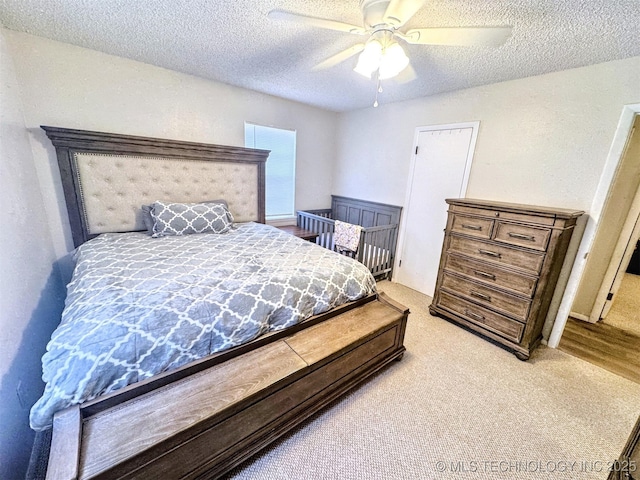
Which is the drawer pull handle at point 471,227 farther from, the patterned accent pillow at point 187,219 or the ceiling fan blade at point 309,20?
the patterned accent pillow at point 187,219

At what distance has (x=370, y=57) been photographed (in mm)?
1442

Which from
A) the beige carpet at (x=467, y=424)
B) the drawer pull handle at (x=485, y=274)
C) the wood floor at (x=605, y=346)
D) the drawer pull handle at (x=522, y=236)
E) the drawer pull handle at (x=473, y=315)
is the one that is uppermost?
the drawer pull handle at (x=522, y=236)

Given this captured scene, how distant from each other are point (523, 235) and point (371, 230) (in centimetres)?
147

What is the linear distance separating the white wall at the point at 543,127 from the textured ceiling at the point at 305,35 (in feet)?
0.42

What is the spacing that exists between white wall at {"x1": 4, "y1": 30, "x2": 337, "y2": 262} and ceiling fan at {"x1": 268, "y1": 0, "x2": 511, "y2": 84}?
6.08 ft

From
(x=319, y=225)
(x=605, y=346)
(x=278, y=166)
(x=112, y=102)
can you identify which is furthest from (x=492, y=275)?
(x=112, y=102)

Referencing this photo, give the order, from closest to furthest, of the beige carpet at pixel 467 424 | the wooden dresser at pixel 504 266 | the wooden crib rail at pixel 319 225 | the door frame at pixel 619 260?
the beige carpet at pixel 467 424 → the wooden dresser at pixel 504 266 → the door frame at pixel 619 260 → the wooden crib rail at pixel 319 225

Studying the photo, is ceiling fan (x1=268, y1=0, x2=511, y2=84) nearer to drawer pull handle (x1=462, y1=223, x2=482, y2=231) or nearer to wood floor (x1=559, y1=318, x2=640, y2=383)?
drawer pull handle (x1=462, y1=223, x2=482, y2=231)

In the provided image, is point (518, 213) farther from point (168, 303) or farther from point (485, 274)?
point (168, 303)

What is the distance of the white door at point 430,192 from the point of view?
274 cm

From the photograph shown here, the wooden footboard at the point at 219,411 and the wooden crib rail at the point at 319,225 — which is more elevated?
the wooden crib rail at the point at 319,225

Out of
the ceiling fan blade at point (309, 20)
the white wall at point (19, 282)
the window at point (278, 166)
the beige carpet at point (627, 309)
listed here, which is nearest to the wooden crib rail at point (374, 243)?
the window at point (278, 166)

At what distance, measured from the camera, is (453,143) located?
2.77 m

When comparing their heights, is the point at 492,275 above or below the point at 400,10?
below
